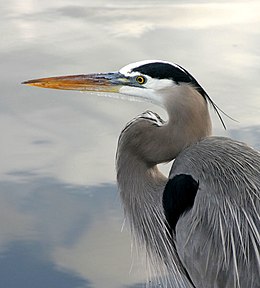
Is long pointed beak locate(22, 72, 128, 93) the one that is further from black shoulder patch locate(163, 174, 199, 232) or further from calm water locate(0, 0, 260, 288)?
calm water locate(0, 0, 260, 288)

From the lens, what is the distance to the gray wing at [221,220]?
6.69 feet

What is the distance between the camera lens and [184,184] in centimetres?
217

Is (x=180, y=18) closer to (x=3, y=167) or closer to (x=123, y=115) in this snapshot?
(x=123, y=115)

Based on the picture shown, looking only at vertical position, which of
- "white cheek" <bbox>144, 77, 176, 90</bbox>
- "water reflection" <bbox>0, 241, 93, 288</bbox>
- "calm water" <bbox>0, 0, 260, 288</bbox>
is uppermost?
"white cheek" <bbox>144, 77, 176, 90</bbox>

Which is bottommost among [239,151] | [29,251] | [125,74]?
[29,251]

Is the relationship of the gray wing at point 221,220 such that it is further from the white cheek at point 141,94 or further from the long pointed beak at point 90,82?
the long pointed beak at point 90,82

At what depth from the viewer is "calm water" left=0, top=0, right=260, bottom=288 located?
2.71 meters

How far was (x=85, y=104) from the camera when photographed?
351 centimetres

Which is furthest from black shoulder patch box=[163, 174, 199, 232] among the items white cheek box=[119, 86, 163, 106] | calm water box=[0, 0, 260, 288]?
calm water box=[0, 0, 260, 288]

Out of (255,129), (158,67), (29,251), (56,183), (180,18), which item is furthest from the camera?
(180,18)

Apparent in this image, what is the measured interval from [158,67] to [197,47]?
1814 millimetres

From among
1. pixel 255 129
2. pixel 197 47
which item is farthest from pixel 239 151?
pixel 197 47

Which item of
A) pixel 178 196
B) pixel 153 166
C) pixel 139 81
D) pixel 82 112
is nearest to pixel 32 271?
pixel 153 166

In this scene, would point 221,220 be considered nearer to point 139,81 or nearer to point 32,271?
point 139,81
